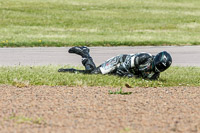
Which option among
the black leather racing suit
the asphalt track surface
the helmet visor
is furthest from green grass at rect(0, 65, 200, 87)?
the asphalt track surface

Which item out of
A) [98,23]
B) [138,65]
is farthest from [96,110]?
[98,23]

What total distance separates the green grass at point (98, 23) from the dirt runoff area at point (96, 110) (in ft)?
36.6

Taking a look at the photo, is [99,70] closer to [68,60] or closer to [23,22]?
[68,60]

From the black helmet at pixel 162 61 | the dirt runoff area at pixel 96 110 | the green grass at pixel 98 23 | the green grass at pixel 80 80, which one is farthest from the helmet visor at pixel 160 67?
the green grass at pixel 98 23

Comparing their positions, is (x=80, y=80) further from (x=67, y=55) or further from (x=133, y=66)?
(x=67, y=55)

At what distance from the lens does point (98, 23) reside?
2892 cm

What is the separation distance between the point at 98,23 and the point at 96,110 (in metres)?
22.4

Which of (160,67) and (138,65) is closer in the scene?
(160,67)

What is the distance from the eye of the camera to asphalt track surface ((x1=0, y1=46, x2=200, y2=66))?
1450cm

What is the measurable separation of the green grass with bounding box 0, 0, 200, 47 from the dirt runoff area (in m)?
11.1

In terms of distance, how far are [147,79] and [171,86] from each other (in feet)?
1.99

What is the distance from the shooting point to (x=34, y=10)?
3303 cm

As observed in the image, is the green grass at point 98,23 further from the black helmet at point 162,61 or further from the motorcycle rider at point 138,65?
the black helmet at point 162,61

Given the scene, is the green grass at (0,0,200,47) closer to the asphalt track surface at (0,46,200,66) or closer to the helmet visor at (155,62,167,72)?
the asphalt track surface at (0,46,200,66)
